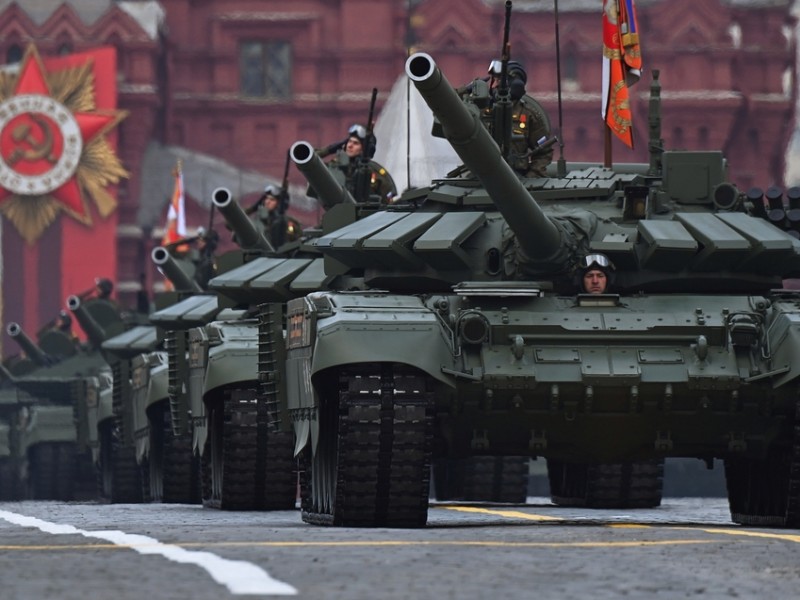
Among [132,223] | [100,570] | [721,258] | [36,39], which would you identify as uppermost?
[36,39]

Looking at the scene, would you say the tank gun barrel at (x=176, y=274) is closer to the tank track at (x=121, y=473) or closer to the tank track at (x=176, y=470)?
the tank track at (x=121, y=473)

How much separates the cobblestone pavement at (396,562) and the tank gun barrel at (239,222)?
1075 centimetres

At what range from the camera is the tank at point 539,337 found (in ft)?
59.2

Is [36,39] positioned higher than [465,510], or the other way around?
[36,39]

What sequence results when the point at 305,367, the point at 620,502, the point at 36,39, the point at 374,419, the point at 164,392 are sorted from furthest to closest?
the point at 36,39, the point at 164,392, the point at 620,502, the point at 305,367, the point at 374,419

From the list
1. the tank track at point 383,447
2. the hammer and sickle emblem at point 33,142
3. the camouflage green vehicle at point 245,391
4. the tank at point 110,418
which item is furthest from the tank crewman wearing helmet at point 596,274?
the hammer and sickle emblem at point 33,142

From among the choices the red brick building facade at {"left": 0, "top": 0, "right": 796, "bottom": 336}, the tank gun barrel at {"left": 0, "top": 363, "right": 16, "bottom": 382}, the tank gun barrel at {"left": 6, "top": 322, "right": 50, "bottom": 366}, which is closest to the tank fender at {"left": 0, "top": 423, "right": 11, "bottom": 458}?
the tank gun barrel at {"left": 0, "top": 363, "right": 16, "bottom": 382}

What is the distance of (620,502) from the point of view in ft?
86.8

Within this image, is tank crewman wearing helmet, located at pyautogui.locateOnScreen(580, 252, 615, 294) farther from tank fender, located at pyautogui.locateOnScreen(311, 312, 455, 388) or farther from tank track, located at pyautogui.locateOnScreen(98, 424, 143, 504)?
tank track, located at pyautogui.locateOnScreen(98, 424, 143, 504)

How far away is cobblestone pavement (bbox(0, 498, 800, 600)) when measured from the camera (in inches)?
465

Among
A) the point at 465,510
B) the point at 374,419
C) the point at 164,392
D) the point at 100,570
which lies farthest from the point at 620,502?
the point at 100,570

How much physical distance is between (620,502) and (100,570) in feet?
46.2

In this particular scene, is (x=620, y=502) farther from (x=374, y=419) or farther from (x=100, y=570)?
(x=100, y=570)

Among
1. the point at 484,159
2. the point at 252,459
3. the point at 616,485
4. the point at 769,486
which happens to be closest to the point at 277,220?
the point at 616,485
